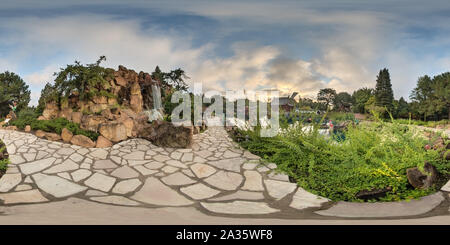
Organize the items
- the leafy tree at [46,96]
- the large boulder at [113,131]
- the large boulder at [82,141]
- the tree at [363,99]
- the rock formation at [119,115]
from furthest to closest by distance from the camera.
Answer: the tree at [363,99] → the leafy tree at [46,96] → the large boulder at [113,131] → the rock formation at [119,115] → the large boulder at [82,141]

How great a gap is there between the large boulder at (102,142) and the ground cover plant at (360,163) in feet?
13.6

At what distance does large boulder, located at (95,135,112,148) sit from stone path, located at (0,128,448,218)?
346mm

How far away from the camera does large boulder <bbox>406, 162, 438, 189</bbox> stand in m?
2.78

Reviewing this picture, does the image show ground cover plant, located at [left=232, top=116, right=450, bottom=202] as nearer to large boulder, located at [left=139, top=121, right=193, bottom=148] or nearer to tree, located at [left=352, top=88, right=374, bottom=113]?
large boulder, located at [left=139, top=121, right=193, bottom=148]

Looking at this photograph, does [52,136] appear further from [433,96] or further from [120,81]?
[433,96]

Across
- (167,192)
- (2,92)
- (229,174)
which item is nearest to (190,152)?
(229,174)

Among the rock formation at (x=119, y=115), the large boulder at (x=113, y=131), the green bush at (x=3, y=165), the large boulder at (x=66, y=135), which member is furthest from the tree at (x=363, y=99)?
the green bush at (x=3, y=165)

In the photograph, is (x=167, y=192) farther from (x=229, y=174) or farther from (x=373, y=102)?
(x=373, y=102)

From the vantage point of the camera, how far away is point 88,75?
816cm

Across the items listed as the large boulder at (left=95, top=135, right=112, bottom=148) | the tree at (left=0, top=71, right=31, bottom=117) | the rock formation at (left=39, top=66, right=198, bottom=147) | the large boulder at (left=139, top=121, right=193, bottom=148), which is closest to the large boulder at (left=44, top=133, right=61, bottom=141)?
the rock formation at (left=39, top=66, right=198, bottom=147)

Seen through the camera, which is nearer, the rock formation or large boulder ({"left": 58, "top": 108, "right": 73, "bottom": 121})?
the rock formation

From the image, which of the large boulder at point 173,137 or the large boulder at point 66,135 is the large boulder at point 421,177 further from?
the large boulder at point 66,135

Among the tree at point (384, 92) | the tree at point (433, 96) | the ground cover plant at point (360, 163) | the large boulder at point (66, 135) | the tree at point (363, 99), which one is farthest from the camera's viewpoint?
the tree at point (363, 99)

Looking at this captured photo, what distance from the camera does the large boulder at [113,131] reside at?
6.28m
